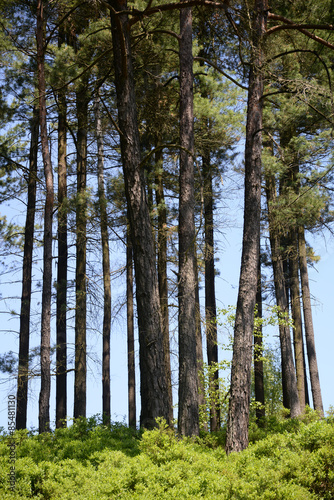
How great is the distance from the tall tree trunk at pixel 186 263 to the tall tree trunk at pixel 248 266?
100cm

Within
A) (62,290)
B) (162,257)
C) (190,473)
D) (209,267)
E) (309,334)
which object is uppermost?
(209,267)

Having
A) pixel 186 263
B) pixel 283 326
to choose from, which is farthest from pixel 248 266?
pixel 283 326

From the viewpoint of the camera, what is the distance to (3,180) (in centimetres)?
1587

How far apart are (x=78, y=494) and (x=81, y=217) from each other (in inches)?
364

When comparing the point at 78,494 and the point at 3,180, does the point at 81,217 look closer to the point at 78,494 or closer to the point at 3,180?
the point at 3,180

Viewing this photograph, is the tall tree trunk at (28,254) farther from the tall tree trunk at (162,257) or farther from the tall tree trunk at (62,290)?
the tall tree trunk at (162,257)

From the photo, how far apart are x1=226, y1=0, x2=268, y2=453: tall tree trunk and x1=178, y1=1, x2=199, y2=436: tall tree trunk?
1.00 metres

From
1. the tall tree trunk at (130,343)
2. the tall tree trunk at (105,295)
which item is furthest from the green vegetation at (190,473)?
the tall tree trunk at (130,343)

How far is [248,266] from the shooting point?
7742 mm

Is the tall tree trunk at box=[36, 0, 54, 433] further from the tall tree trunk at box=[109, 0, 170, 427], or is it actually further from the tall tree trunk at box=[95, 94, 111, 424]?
the tall tree trunk at box=[109, 0, 170, 427]

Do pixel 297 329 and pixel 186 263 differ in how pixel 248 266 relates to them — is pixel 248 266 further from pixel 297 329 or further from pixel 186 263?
pixel 297 329

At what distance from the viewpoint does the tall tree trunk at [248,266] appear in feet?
23.4

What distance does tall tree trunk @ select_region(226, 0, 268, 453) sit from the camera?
714cm

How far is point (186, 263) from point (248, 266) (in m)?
1.31
